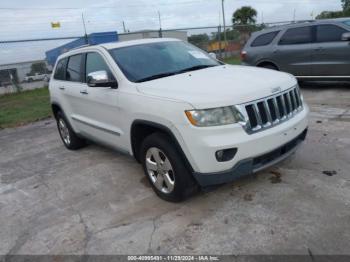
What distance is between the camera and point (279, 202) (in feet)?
12.0

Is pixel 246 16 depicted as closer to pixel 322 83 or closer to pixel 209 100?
pixel 322 83

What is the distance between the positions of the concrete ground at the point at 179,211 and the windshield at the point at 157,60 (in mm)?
1405

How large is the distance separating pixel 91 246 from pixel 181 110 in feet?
4.98

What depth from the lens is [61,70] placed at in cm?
614

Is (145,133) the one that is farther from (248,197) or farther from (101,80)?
(248,197)

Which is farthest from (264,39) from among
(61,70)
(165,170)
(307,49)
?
(165,170)

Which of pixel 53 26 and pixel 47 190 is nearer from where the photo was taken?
pixel 47 190

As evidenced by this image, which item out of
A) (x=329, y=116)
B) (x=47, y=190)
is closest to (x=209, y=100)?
(x=47, y=190)

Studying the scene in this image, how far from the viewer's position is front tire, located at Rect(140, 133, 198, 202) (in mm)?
3539

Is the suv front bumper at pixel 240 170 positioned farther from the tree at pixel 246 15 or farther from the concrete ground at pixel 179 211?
the tree at pixel 246 15

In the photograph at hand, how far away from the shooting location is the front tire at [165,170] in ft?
11.6

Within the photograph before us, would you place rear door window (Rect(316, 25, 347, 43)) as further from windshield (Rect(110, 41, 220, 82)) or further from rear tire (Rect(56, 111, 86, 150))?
rear tire (Rect(56, 111, 86, 150))

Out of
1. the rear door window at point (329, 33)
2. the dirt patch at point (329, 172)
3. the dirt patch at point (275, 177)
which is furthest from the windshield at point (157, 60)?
the rear door window at point (329, 33)

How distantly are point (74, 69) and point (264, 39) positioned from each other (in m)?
6.17
